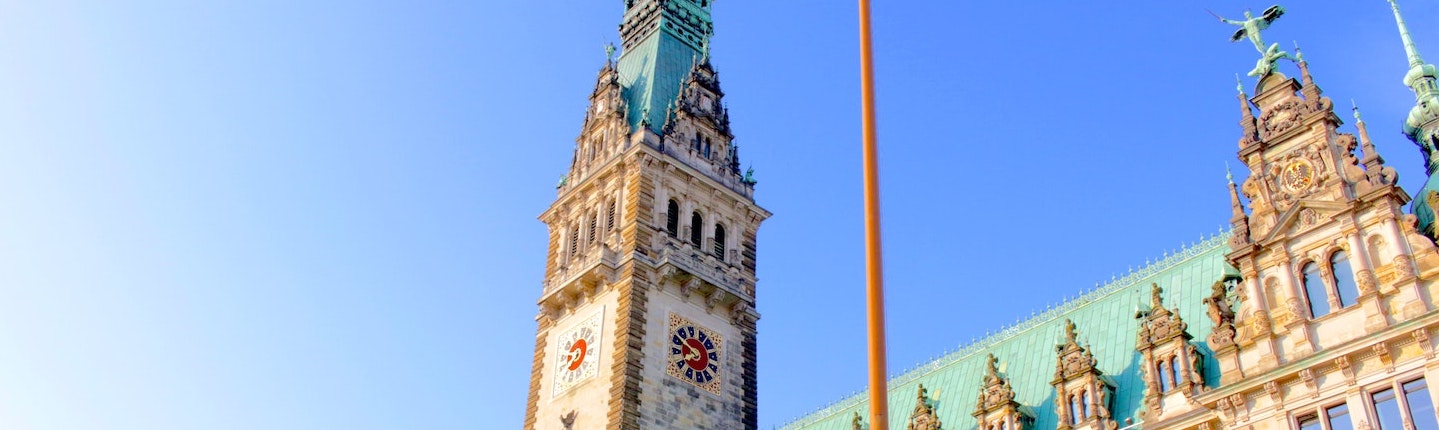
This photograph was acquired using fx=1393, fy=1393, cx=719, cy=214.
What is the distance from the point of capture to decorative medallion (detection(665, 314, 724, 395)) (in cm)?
5756

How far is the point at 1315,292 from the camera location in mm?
38219

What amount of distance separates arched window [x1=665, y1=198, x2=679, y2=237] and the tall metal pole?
38.1 m

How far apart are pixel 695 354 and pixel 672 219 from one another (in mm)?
7109

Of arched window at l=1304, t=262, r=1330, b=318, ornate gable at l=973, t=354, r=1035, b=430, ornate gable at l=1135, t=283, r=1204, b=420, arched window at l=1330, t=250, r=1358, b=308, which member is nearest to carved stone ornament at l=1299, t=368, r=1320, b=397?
arched window at l=1304, t=262, r=1330, b=318

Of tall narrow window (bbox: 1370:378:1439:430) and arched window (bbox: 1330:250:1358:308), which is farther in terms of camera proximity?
arched window (bbox: 1330:250:1358:308)

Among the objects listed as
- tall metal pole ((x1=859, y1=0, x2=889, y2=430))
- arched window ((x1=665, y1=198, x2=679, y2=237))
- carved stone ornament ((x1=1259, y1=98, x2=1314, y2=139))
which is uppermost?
arched window ((x1=665, y1=198, x2=679, y2=237))

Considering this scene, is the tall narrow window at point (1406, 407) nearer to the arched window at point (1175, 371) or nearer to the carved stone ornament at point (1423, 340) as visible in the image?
the carved stone ornament at point (1423, 340)

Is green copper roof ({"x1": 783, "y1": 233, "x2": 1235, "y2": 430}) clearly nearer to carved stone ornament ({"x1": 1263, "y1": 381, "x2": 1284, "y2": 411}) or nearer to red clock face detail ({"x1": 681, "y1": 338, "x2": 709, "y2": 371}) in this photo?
carved stone ornament ({"x1": 1263, "y1": 381, "x2": 1284, "y2": 411})

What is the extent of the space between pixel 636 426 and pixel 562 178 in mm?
19448

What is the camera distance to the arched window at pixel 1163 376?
42.1 metres

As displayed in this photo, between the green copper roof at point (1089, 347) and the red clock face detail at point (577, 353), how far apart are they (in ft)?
39.0

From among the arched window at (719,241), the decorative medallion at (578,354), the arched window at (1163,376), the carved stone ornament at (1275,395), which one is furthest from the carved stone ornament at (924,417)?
the arched window at (719,241)

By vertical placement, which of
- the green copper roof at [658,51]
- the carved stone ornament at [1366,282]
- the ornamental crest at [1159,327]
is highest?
the green copper roof at [658,51]

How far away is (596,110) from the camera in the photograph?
70.6 m
